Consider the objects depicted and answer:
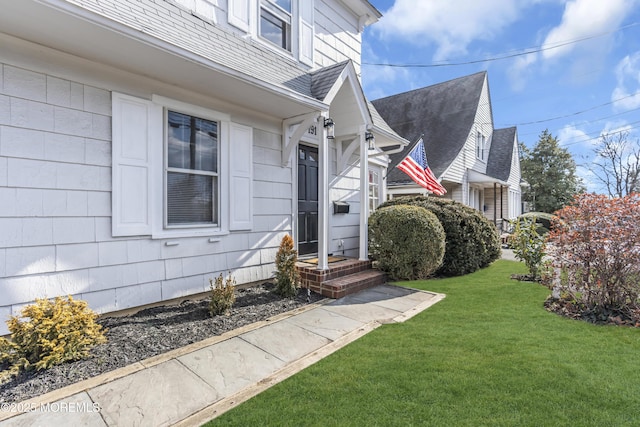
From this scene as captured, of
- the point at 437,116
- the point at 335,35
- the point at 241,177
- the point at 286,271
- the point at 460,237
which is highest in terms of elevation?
the point at 437,116

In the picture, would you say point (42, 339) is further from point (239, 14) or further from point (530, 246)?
point (530, 246)

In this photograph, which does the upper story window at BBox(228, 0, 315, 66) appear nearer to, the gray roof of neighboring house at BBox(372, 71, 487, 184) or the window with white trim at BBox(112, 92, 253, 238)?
the window with white trim at BBox(112, 92, 253, 238)

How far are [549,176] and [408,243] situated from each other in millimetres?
22387

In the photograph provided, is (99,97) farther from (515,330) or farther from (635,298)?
(635,298)

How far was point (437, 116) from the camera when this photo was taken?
16094 millimetres

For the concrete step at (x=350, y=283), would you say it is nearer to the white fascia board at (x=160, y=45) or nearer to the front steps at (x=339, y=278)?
the front steps at (x=339, y=278)

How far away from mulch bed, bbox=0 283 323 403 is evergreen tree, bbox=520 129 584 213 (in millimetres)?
23354

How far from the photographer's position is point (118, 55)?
3.28 m

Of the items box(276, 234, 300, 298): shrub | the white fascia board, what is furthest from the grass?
the white fascia board

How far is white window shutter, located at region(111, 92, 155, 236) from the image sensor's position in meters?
3.54

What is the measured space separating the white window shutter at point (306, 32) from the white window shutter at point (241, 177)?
89.1 inches

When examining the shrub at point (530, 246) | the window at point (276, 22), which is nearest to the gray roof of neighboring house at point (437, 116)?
the shrub at point (530, 246)

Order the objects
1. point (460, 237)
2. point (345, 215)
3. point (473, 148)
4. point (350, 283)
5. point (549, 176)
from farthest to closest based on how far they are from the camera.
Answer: point (549, 176)
point (473, 148)
point (345, 215)
point (460, 237)
point (350, 283)

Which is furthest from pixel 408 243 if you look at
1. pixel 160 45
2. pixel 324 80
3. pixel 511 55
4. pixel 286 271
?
pixel 511 55
